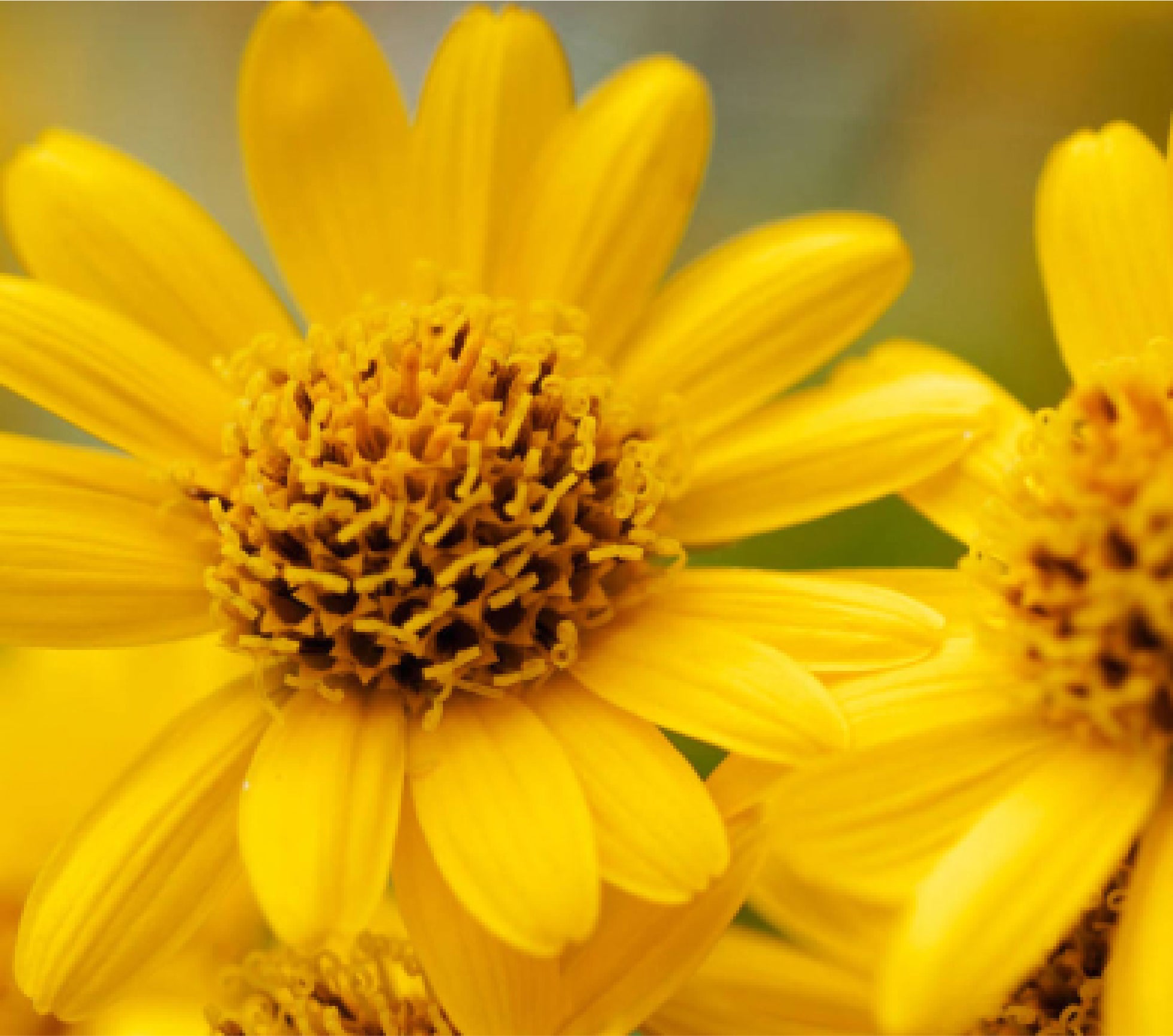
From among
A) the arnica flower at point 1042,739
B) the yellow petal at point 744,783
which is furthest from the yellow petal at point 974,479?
the yellow petal at point 744,783

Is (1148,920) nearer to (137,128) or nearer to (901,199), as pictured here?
(901,199)

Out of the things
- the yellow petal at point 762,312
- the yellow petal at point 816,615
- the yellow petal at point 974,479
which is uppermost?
the yellow petal at point 762,312

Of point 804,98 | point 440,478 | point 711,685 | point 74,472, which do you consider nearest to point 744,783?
point 711,685

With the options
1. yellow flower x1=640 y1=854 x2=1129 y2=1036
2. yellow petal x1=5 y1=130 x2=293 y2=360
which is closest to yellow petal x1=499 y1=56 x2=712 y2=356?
yellow petal x1=5 y1=130 x2=293 y2=360

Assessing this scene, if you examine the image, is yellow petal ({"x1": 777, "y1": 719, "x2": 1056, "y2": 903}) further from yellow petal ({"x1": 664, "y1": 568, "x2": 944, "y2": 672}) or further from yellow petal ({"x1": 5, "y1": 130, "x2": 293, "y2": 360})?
yellow petal ({"x1": 5, "y1": 130, "x2": 293, "y2": 360})

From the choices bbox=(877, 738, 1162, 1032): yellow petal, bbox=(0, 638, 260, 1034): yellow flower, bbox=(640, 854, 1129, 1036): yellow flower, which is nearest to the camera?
bbox=(877, 738, 1162, 1032): yellow petal

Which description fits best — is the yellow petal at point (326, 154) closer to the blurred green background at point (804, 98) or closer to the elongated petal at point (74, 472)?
the elongated petal at point (74, 472)

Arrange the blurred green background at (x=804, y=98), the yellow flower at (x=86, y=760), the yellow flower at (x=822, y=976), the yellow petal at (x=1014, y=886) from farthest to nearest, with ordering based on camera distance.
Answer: the blurred green background at (x=804, y=98)
the yellow flower at (x=86, y=760)
the yellow flower at (x=822, y=976)
the yellow petal at (x=1014, y=886)
